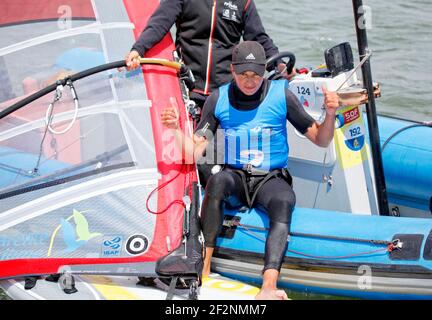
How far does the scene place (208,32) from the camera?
4680mm

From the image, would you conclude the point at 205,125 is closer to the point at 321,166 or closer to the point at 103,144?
the point at 103,144

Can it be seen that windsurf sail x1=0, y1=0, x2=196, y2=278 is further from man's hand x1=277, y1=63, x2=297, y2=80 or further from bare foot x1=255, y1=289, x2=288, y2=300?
man's hand x1=277, y1=63, x2=297, y2=80

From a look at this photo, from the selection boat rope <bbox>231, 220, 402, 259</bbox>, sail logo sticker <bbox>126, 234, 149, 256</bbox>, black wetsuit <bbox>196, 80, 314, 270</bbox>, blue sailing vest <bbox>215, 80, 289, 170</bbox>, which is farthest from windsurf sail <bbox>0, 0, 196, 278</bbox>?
boat rope <bbox>231, 220, 402, 259</bbox>

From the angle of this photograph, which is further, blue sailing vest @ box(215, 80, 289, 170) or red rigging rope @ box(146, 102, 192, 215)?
blue sailing vest @ box(215, 80, 289, 170)

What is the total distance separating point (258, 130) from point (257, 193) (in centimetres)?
35

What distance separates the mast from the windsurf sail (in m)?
1.06

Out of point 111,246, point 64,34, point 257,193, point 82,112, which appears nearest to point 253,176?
point 257,193

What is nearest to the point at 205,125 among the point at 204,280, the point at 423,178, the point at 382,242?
the point at 204,280

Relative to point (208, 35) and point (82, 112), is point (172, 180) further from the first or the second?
point (208, 35)

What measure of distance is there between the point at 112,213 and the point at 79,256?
277 millimetres

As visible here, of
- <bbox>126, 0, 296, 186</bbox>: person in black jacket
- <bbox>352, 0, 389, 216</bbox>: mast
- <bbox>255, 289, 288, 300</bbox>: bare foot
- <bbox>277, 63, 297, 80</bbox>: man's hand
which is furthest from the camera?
<bbox>277, 63, 297, 80</bbox>: man's hand

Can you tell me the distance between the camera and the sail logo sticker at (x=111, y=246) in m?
4.05

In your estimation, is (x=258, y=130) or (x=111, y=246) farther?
(x=258, y=130)

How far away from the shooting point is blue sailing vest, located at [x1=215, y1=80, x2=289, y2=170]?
431 cm
